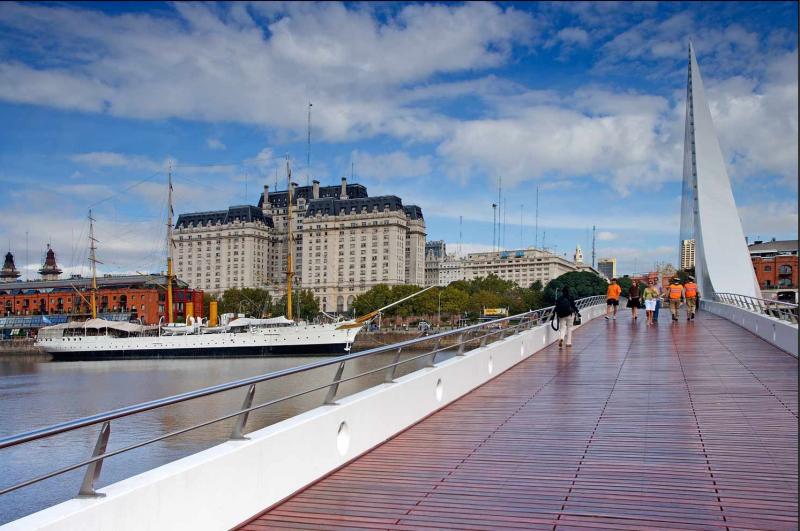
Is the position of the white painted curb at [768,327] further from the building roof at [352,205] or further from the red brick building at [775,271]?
the building roof at [352,205]

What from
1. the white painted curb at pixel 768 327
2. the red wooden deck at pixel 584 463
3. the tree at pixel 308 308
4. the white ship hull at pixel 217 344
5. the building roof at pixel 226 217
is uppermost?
the building roof at pixel 226 217

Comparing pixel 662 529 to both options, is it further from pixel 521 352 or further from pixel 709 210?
pixel 709 210

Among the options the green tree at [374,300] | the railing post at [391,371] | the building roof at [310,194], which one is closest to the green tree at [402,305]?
the green tree at [374,300]

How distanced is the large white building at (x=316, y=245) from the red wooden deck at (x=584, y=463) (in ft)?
454

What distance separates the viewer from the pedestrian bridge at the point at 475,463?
4175 mm

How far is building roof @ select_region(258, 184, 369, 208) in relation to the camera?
6511 inches

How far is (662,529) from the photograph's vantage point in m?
4.14

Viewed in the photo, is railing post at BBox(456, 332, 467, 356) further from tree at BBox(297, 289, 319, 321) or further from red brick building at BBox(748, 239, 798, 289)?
tree at BBox(297, 289, 319, 321)

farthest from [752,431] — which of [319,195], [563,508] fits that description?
[319,195]

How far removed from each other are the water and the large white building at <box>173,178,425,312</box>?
9267 cm

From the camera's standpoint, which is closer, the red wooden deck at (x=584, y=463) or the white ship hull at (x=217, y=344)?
the red wooden deck at (x=584, y=463)

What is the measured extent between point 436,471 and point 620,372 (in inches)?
278

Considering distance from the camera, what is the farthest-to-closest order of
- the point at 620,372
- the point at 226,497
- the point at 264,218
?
the point at 264,218
the point at 620,372
the point at 226,497

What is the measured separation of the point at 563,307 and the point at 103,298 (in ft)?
330
